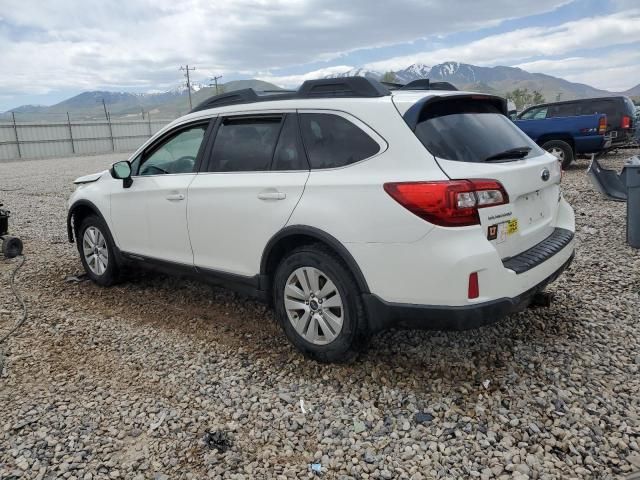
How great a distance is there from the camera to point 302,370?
3.42 meters

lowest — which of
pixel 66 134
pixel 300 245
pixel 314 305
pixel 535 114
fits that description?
pixel 314 305

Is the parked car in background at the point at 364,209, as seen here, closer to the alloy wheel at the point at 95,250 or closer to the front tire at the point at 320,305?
the front tire at the point at 320,305

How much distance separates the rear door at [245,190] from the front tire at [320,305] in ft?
0.95

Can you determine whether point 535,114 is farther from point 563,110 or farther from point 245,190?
point 245,190

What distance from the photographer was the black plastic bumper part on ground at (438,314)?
2783mm

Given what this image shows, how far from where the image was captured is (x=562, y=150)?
12852 millimetres

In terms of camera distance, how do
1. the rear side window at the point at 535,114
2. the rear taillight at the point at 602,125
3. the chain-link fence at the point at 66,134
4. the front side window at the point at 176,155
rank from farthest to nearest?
the chain-link fence at the point at 66,134 → the rear side window at the point at 535,114 → the rear taillight at the point at 602,125 → the front side window at the point at 176,155

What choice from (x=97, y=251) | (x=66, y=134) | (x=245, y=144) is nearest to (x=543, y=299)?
(x=245, y=144)

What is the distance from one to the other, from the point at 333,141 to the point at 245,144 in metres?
0.84

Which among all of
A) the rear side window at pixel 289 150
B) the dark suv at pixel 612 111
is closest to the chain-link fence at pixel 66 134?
the dark suv at pixel 612 111

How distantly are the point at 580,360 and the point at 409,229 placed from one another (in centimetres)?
160

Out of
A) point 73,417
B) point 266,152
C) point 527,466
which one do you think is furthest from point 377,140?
point 73,417

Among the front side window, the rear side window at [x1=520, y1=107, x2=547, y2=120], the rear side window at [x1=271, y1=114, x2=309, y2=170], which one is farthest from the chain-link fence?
the rear side window at [x1=271, y1=114, x2=309, y2=170]

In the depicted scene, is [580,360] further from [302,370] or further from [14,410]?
[14,410]
